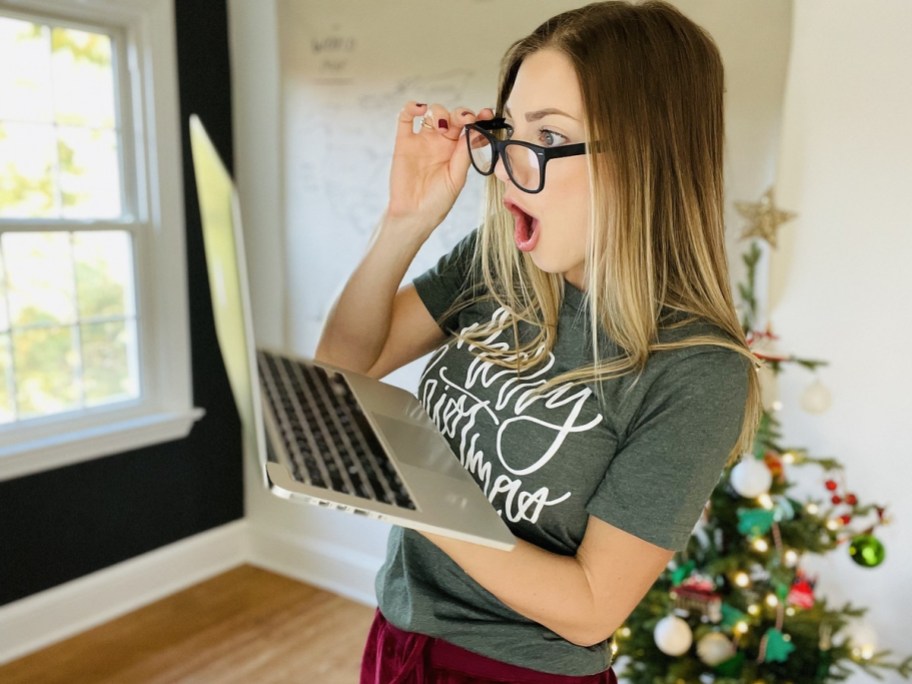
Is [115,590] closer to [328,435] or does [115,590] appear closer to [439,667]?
[439,667]

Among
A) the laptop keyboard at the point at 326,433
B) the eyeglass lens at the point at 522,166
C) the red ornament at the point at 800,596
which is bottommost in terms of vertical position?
the red ornament at the point at 800,596

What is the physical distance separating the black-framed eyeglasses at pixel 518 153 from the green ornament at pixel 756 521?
1.11 m

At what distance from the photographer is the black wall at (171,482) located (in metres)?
2.42

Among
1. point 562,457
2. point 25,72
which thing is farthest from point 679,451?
point 25,72

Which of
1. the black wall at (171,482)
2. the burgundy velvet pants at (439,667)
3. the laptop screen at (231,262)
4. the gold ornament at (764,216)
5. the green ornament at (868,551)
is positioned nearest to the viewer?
the laptop screen at (231,262)

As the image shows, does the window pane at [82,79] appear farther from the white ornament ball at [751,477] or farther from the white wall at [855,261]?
the white ornament ball at [751,477]

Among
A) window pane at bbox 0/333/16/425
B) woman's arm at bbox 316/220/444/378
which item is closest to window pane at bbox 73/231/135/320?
window pane at bbox 0/333/16/425

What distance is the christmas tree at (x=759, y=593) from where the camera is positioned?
67.1 inches

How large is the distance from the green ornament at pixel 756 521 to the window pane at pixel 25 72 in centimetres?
240

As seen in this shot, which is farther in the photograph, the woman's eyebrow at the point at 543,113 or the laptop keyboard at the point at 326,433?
the woman's eyebrow at the point at 543,113

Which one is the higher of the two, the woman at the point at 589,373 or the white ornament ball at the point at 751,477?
the woman at the point at 589,373

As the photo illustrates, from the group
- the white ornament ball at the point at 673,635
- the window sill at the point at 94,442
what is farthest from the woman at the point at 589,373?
the window sill at the point at 94,442

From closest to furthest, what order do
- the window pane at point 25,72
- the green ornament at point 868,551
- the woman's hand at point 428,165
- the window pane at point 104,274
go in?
the woman's hand at point 428,165
the green ornament at point 868,551
the window pane at point 25,72
the window pane at point 104,274

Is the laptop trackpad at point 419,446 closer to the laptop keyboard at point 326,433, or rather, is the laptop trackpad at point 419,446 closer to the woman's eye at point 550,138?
the laptop keyboard at point 326,433
